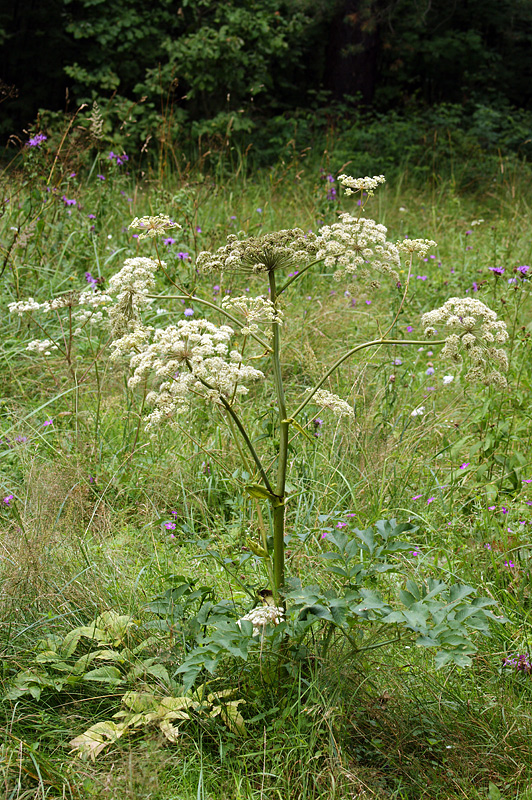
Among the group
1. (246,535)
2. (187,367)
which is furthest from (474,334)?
(246,535)

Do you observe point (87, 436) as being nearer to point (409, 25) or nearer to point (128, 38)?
point (128, 38)

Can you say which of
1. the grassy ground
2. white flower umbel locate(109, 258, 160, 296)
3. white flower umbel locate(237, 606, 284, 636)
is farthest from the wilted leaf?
white flower umbel locate(109, 258, 160, 296)

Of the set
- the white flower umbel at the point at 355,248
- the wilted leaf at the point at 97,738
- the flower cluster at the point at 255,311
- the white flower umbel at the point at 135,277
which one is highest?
the white flower umbel at the point at 355,248

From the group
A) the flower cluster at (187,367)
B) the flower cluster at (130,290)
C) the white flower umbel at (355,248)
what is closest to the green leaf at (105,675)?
the flower cluster at (187,367)

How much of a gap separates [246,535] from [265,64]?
814 centimetres

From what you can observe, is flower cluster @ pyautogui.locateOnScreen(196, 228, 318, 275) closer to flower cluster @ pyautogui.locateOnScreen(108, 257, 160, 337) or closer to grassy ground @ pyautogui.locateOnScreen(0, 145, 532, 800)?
flower cluster @ pyautogui.locateOnScreen(108, 257, 160, 337)

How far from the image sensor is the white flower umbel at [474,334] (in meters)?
1.58

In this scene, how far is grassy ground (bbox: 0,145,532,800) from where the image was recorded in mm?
1645

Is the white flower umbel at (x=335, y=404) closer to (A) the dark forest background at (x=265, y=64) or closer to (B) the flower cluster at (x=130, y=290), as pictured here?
(B) the flower cluster at (x=130, y=290)

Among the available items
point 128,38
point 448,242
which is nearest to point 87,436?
point 448,242

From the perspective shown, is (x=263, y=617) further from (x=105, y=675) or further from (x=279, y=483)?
(x=105, y=675)

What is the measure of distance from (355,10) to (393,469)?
817 centimetres

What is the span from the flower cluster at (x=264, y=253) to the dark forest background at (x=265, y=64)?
6561 mm

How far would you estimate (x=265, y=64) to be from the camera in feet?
29.5
